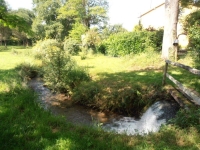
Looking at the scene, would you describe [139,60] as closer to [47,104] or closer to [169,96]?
[169,96]

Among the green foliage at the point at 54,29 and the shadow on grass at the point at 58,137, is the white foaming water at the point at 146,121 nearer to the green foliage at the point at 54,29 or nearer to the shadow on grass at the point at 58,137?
the shadow on grass at the point at 58,137

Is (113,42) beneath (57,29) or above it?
beneath

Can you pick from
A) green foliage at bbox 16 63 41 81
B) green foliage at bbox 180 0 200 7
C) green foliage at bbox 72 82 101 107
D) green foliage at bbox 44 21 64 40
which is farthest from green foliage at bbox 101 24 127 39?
green foliage at bbox 72 82 101 107

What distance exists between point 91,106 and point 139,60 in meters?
6.35

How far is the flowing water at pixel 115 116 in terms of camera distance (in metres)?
5.58

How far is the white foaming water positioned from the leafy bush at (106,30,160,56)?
1043 cm

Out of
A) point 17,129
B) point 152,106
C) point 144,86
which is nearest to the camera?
point 17,129

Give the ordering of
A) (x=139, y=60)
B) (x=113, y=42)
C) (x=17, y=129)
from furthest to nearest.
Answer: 1. (x=113, y=42)
2. (x=139, y=60)
3. (x=17, y=129)

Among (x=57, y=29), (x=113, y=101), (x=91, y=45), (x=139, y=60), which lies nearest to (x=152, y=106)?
(x=113, y=101)

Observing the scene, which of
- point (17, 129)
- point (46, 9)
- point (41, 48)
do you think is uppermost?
point (46, 9)

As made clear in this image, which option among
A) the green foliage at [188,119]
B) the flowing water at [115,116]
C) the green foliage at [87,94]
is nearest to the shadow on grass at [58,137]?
the green foliage at [188,119]

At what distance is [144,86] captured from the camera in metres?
7.24

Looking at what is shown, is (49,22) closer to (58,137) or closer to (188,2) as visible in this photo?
(188,2)

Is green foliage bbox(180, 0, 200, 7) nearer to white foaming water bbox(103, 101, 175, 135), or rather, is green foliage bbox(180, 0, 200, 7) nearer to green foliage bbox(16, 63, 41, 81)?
green foliage bbox(16, 63, 41, 81)
